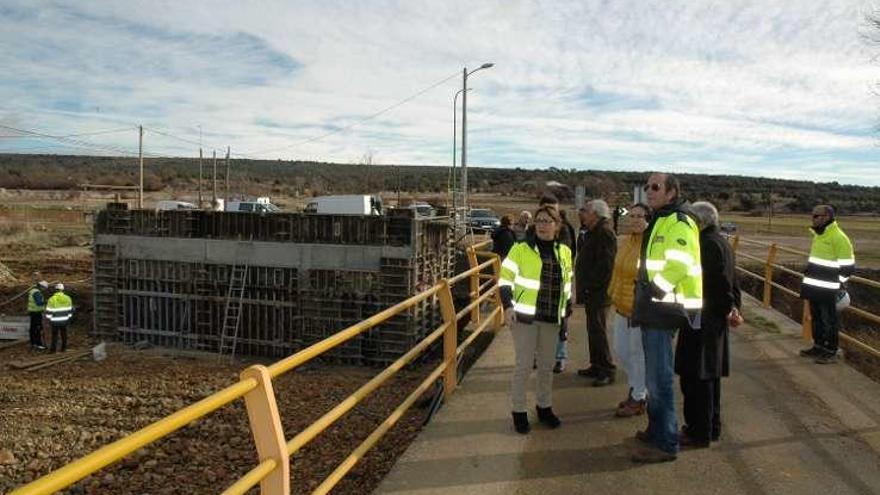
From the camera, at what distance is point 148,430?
2.31m

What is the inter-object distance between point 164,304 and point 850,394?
16168 mm

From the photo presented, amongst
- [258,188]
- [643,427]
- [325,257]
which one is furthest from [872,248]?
[258,188]

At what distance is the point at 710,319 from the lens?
5016 mm

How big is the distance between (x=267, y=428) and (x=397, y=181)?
9231 centimetres

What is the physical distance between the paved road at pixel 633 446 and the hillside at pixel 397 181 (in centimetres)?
6841

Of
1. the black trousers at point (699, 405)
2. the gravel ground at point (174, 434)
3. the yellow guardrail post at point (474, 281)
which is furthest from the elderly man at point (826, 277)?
the gravel ground at point (174, 434)

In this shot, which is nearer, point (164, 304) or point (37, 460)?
point (37, 460)

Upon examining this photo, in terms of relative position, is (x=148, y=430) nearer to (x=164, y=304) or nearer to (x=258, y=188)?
(x=164, y=304)

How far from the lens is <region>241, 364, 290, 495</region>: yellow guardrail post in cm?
296

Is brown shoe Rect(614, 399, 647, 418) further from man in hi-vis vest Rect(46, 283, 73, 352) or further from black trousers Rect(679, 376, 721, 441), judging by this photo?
man in hi-vis vest Rect(46, 283, 73, 352)

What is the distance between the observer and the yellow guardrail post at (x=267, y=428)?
2.96 metres

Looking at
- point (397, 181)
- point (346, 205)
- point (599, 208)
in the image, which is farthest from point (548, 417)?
point (397, 181)

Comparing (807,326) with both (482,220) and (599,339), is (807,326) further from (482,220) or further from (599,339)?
(482,220)

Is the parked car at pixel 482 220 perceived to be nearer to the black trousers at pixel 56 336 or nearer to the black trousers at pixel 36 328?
the black trousers at pixel 56 336
